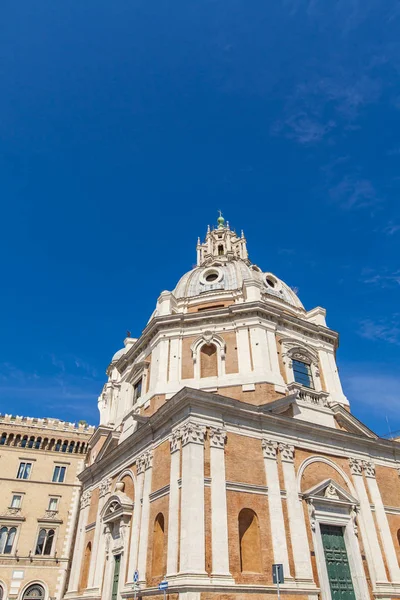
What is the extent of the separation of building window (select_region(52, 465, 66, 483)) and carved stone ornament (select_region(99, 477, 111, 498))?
45.2ft

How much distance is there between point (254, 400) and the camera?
22.0 metres

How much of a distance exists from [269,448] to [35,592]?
24760 mm

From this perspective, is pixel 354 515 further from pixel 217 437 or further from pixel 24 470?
pixel 24 470

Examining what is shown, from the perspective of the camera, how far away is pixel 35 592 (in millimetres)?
32656

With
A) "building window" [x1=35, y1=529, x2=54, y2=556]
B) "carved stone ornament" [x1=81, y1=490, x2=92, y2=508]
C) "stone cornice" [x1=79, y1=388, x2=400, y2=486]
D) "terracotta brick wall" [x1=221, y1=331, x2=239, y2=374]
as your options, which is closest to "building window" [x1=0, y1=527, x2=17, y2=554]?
"building window" [x1=35, y1=529, x2=54, y2=556]

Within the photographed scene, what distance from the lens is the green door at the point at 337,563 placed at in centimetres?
1873

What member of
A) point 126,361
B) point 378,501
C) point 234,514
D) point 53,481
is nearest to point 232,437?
point 234,514

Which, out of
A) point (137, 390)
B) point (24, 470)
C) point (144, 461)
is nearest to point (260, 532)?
point (144, 461)

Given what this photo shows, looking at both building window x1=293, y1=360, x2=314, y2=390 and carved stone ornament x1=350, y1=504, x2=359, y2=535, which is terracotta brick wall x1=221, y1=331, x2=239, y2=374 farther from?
carved stone ornament x1=350, y1=504, x2=359, y2=535

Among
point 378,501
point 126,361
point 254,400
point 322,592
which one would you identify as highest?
point 126,361

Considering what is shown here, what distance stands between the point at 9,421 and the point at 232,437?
26.2 metres

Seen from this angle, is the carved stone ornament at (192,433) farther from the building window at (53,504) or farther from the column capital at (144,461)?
the building window at (53,504)

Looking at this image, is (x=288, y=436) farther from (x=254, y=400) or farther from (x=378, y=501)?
(x=378, y=501)

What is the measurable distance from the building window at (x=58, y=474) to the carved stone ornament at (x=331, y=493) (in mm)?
25031
